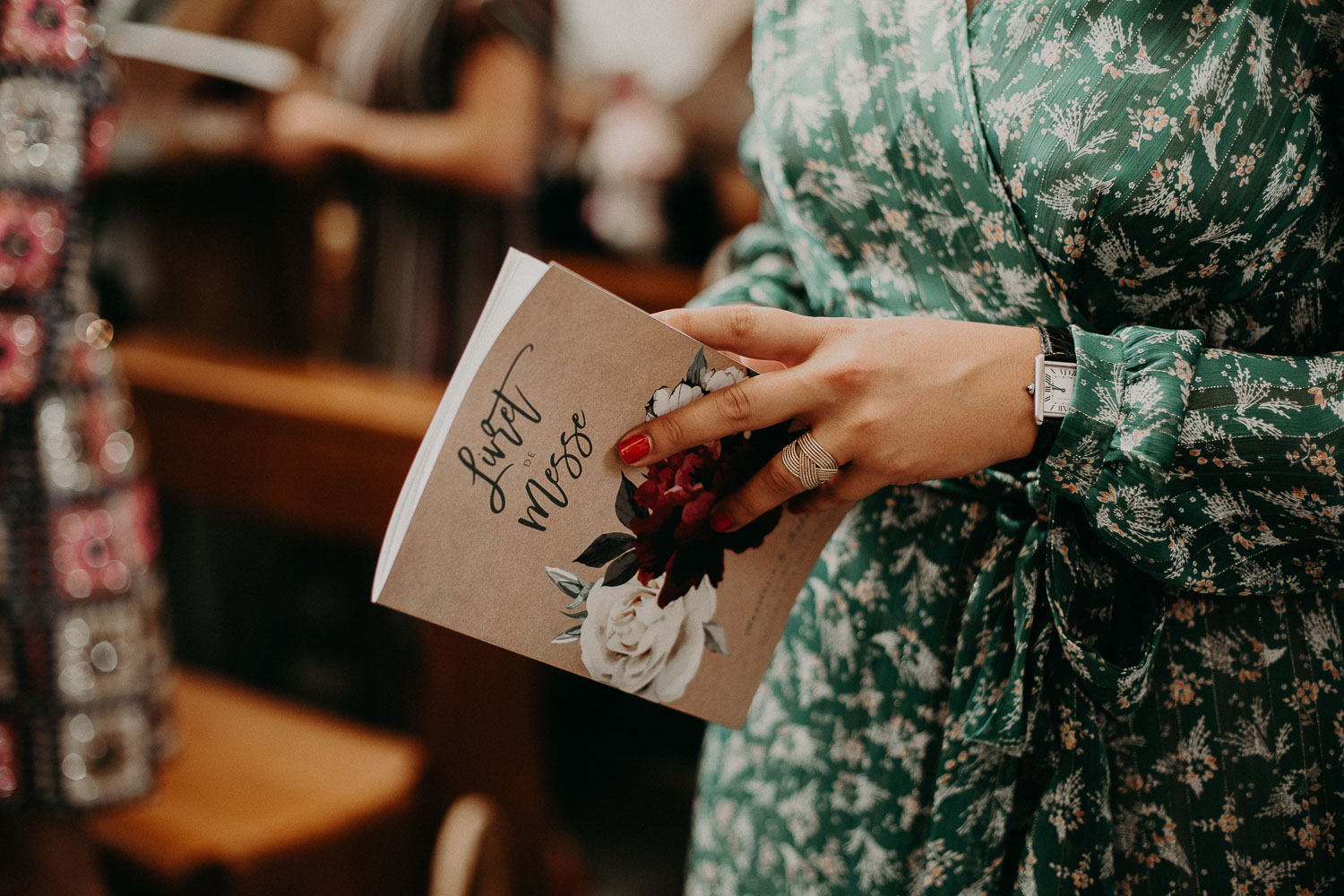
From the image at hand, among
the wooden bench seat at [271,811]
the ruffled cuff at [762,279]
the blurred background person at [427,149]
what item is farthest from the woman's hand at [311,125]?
the ruffled cuff at [762,279]

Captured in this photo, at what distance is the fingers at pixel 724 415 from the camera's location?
0.52m

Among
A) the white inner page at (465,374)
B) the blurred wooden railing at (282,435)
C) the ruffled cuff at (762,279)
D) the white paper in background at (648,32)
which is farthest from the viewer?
the white paper in background at (648,32)

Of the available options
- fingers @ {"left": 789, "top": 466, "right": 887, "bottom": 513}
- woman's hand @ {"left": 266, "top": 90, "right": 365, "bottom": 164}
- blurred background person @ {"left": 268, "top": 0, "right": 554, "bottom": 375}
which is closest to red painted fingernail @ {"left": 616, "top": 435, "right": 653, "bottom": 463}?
fingers @ {"left": 789, "top": 466, "right": 887, "bottom": 513}

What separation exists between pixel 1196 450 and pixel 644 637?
1.02ft

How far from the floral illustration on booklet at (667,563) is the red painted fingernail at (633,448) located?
0.6 inches

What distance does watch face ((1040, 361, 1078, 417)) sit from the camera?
0.53m

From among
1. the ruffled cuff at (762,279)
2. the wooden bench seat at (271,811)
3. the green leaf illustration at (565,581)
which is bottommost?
the wooden bench seat at (271,811)

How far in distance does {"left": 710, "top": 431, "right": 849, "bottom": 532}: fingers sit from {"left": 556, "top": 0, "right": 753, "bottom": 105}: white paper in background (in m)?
3.67

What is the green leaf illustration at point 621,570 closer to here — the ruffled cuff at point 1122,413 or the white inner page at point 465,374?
the white inner page at point 465,374

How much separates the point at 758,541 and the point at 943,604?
0.15m

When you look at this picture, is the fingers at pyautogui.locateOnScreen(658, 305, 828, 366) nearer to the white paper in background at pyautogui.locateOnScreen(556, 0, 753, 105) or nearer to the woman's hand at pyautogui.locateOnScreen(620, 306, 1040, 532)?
the woman's hand at pyautogui.locateOnScreen(620, 306, 1040, 532)

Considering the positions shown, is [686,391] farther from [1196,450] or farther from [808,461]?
[1196,450]

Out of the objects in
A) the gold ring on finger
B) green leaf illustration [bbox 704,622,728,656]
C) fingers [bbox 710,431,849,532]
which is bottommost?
green leaf illustration [bbox 704,622,728,656]

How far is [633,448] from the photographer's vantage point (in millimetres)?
528
